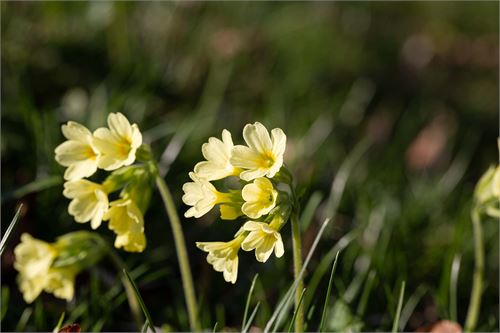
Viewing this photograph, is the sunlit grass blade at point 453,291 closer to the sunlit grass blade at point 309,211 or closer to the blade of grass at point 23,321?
the sunlit grass blade at point 309,211

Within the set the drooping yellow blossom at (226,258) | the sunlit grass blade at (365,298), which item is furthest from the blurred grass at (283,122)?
the drooping yellow blossom at (226,258)

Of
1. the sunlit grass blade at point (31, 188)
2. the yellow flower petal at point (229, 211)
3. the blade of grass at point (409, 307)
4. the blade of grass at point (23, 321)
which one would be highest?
the yellow flower petal at point (229, 211)

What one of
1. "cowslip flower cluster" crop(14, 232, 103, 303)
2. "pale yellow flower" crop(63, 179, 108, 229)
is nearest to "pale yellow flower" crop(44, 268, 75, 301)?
"cowslip flower cluster" crop(14, 232, 103, 303)

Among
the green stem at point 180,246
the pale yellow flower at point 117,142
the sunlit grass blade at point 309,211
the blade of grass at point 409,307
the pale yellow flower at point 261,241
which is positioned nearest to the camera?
the pale yellow flower at point 261,241

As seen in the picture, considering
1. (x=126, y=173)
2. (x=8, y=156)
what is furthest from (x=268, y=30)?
(x=126, y=173)

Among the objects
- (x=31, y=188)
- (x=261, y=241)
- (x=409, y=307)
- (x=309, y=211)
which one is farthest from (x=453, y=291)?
(x=31, y=188)

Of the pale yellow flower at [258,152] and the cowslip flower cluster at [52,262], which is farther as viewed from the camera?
the cowslip flower cluster at [52,262]

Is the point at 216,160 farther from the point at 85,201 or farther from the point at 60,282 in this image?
the point at 60,282

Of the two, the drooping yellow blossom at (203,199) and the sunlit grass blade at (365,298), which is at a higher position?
the drooping yellow blossom at (203,199)
